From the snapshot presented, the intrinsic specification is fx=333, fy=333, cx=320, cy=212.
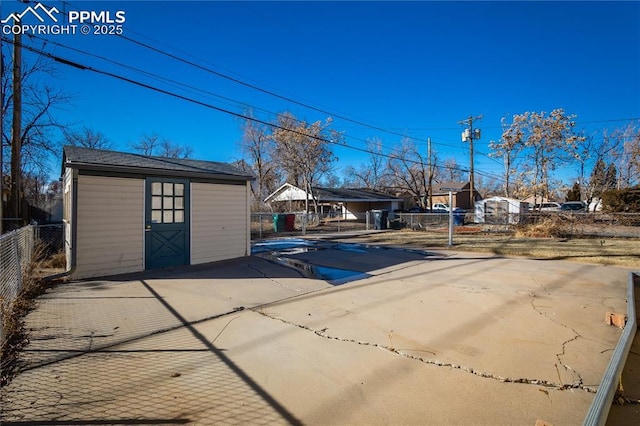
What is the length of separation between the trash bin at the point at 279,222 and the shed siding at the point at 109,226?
1263 cm

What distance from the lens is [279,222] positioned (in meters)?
20.5

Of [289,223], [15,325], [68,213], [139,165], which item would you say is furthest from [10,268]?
[289,223]

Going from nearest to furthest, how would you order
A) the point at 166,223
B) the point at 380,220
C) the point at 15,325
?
the point at 15,325 < the point at 166,223 < the point at 380,220

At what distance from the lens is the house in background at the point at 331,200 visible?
32.4 metres

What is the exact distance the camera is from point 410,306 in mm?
5133

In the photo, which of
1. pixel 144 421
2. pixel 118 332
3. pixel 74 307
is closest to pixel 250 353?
pixel 144 421

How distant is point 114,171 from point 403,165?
42011mm

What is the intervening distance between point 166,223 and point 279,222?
12384 millimetres

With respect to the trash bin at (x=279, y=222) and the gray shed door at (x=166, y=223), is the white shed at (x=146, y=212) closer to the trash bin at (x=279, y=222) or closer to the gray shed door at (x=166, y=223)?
the gray shed door at (x=166, y=223)

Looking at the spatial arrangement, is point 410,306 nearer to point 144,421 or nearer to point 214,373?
point 214,373

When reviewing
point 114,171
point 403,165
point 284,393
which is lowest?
point 284,393

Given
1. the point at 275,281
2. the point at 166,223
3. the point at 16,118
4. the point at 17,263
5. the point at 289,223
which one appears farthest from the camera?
the point at 289,223

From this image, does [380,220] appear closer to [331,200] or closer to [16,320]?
[331,200]

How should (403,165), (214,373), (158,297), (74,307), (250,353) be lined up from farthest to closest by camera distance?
(403,165) → (158,297) → (74,307) → (250,353) → (214,373)
